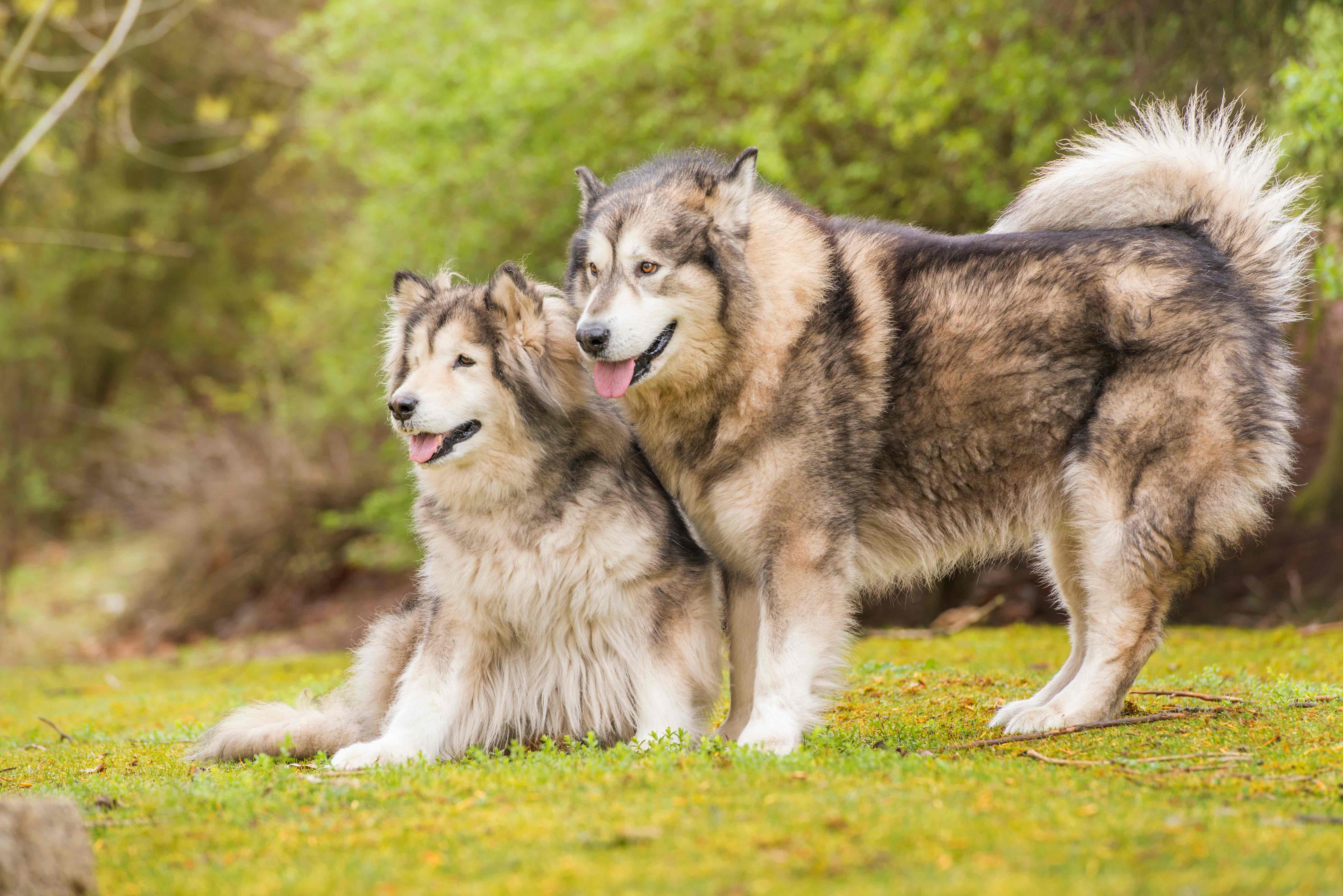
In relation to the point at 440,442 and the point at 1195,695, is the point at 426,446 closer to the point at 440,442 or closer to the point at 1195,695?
the point at 440,442

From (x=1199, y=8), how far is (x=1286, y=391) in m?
6.60

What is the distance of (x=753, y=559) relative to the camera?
5543 millimetres

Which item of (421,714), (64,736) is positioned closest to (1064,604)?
(421,714)

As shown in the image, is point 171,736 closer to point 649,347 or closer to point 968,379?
point 649,347

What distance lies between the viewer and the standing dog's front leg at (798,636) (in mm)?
5320

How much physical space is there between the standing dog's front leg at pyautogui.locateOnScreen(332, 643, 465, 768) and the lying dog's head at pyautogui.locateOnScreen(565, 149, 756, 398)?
1.48 meters

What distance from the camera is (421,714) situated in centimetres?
550

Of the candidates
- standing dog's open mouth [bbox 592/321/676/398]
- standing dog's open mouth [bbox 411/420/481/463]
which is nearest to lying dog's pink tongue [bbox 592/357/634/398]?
standing dog's open mouth [bbox 592/321/676/398]

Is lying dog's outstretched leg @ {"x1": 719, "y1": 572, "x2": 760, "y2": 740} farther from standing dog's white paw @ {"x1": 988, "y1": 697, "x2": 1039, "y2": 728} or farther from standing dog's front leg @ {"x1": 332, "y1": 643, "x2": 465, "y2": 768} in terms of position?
standing dog's front leg @ {"x1": 332, "y1": 643, "x2": 465, "y2": 768}

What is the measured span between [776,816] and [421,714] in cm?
224

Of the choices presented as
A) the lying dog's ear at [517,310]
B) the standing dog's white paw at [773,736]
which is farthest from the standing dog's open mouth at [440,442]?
the standing dog's white paw at [773,736]

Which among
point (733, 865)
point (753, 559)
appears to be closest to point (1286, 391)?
point (753, 559)

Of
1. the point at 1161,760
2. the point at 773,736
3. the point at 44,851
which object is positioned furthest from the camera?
the point at 773,736

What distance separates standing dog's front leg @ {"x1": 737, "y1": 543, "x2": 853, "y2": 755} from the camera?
5320 mm
